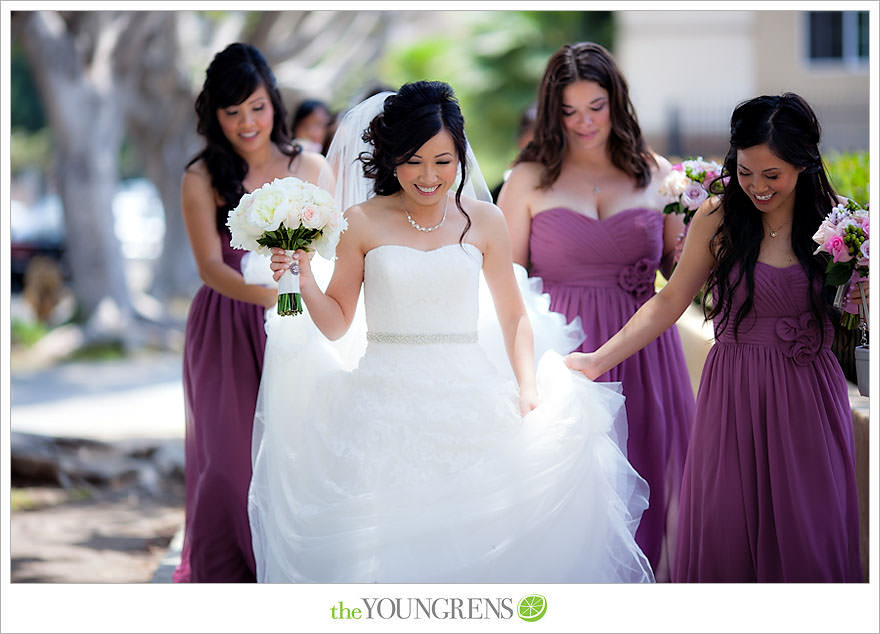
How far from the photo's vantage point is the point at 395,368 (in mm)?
4254

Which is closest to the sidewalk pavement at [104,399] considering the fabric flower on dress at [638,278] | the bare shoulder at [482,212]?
the fabric flower on dress at [638,278]

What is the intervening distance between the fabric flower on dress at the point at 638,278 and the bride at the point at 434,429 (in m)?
0.99

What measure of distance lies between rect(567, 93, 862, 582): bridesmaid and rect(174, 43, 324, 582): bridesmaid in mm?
2087

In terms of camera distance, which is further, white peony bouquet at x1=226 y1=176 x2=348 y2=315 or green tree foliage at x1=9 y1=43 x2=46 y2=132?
green tree foliage at x1=9 y1=43 x2=46 y2=132

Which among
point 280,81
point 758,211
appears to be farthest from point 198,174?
point 280,81

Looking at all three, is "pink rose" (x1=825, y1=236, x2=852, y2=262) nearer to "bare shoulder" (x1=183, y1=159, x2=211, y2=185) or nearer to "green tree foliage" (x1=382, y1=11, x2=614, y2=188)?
"bare shoulder" (x1=183, y1=159, x2=211, y2=185)

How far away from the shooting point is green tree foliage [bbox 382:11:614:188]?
29719 millimetres

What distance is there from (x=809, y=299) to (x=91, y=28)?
1095cm

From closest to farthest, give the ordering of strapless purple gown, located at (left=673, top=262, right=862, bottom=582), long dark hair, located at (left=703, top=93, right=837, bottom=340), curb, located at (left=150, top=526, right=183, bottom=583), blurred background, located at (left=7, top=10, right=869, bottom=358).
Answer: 1. long dark hair, located at (left=703, top=93, right=837, bottom=340)
2. strapless purple gown, located at (left=673, top=262, right=862, bottom=582)
3. curb, located at (left=150, top=526, right=183, bottom=583)
4. blurred background, located at (left=7, top=10, right=869, bottom=358)

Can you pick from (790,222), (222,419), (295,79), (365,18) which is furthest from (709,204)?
(365,18)

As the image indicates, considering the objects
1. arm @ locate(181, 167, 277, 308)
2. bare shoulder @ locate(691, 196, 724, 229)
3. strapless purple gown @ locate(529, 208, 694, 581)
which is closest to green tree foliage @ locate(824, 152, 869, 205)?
strapless purple gown @ locate(529, 208, 694, 581)

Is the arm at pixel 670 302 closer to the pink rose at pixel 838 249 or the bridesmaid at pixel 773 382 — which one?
the bridesmaid at pixel 773 382

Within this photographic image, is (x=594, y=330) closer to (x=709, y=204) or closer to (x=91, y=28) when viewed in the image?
(x=709, y=204)

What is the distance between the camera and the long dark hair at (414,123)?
4.15 metres
